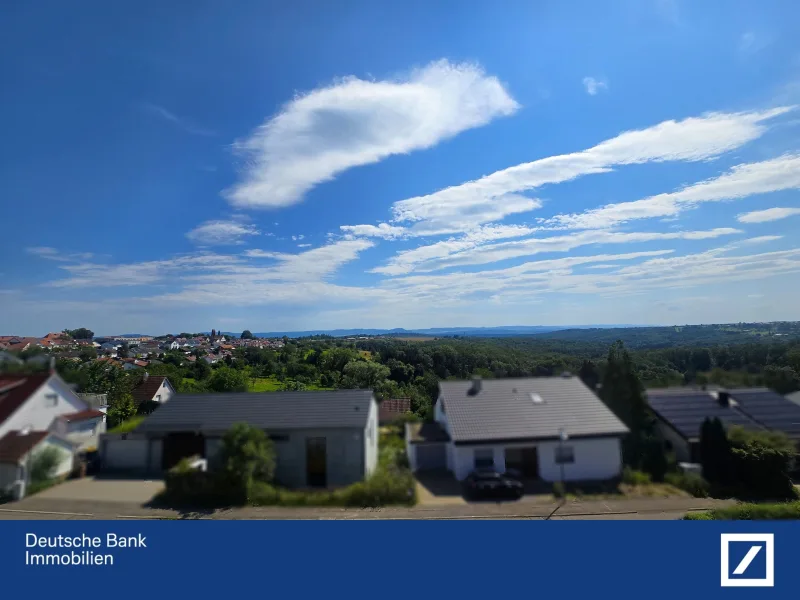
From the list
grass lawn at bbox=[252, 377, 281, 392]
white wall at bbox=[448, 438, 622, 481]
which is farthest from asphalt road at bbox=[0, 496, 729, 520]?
grass lawn at bbox=[252, 377, 281, 392]

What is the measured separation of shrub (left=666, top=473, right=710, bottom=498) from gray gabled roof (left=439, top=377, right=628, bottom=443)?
0.75 m

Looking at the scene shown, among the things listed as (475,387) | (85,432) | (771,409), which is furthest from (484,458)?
(85,432)

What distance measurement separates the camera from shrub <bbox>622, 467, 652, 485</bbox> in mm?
3033

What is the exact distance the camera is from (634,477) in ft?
9.97

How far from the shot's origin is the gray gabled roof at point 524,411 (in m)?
2.83

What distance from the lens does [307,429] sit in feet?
9.10

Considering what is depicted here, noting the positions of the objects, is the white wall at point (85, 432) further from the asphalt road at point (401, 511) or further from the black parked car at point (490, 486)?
the black parked car at point (490, 486)

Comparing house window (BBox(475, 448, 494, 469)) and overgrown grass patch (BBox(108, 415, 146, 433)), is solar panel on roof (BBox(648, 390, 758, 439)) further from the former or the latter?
overgrown grass patch (BBox(108, 415, 146, 433))

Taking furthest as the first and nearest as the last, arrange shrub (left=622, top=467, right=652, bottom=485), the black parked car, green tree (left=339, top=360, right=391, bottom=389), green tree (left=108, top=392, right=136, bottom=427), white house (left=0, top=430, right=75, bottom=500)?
green tree (left=339, top=360, right=391, bottom=389) < green tree (left=108, top=392, right=136, bottom=427) < shrub (left=622, top=467, right=652, bottom=485) < the black parked car < white house (left=0, top=430, right=75, bottom=500)

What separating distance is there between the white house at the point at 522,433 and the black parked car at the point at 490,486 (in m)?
0.07

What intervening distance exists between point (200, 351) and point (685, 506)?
15.5ft

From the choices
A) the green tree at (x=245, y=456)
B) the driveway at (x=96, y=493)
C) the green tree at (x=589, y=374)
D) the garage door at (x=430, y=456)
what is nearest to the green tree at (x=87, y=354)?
the driveway at (x=96, y=493)

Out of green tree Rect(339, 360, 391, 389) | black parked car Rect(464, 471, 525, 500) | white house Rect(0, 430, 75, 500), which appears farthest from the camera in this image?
green tree Rect(339, 360, 391, 389)

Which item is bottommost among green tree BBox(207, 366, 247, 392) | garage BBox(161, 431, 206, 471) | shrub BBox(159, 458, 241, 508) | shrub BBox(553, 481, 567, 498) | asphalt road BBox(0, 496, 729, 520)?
asphalt road BBox(0, 496, 729, 520)
